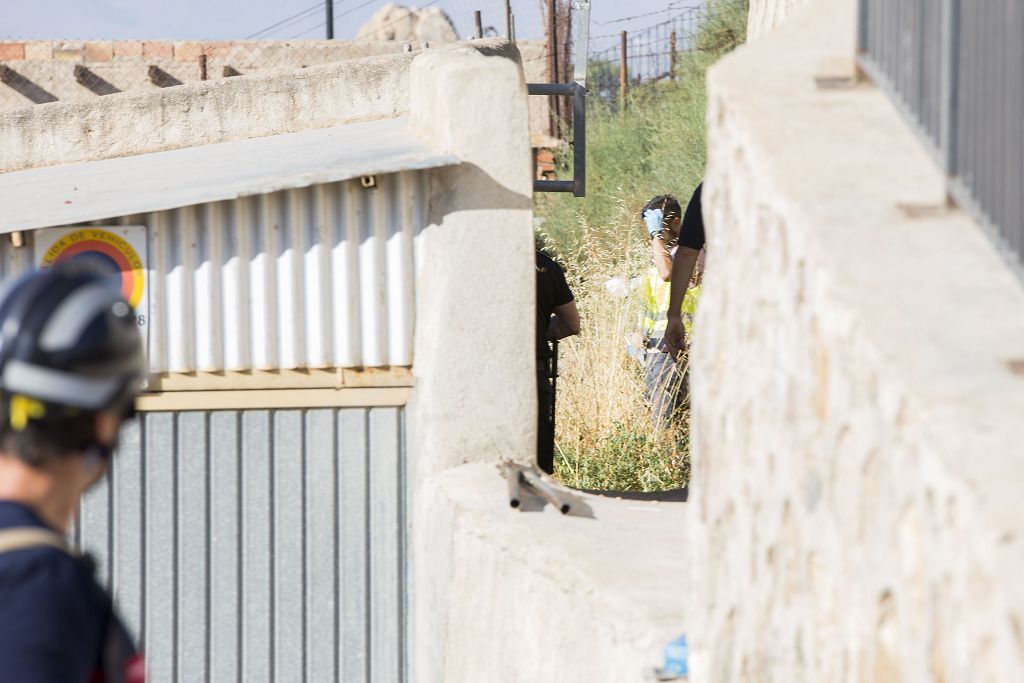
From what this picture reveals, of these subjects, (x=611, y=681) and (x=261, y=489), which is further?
(x=261, y=489)

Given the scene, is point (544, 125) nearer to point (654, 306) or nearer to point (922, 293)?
point (654, 306)

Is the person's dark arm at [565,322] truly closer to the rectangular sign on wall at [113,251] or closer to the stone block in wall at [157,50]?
the rectangular sign on wall at [113,251]

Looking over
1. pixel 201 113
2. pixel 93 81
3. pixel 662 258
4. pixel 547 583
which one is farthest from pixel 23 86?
pixel 547 583

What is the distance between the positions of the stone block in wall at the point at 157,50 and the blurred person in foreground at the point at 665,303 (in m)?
9.86

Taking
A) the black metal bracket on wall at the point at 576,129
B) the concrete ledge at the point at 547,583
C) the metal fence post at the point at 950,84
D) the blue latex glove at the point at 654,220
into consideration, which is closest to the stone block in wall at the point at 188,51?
the blue latex glove at the point at 654,220

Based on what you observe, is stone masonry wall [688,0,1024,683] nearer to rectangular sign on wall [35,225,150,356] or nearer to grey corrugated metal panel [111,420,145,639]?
rectangular sign on wall [35,225,150,356]

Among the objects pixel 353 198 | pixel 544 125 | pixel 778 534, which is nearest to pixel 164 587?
pixel 353 198

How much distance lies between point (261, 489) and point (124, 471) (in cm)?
50

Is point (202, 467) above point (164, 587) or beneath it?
above

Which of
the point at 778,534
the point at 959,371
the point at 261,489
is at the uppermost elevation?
the point at 959,371

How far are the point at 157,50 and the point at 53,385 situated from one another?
15364 millimetres

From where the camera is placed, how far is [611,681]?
3209 millimetres

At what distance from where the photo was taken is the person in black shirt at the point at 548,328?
19.2ft

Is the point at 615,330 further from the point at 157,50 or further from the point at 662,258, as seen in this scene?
the point at 157,50
